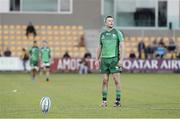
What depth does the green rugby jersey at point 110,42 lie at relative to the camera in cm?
1647

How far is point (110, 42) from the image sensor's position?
16.5m

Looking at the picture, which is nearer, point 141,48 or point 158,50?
point 158,50

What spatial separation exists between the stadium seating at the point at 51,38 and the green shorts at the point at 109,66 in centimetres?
2977

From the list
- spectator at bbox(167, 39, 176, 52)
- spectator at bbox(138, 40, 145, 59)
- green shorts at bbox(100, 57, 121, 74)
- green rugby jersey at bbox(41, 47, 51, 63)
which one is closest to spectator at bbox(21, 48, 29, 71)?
spectator at bbox(138, 40, 145, 59)

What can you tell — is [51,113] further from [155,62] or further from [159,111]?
[155,62]

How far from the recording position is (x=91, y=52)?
156ft

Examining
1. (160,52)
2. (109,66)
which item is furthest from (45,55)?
(109,66)

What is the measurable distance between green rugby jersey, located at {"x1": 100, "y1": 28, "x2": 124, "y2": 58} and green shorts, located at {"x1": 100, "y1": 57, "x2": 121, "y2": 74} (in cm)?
10

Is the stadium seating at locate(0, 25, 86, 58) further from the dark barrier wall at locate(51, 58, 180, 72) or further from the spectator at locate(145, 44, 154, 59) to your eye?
the spectator at locate(145, 44, 154, 59)

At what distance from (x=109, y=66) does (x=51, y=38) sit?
30.9 metres

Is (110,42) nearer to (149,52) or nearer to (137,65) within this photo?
(137,65)

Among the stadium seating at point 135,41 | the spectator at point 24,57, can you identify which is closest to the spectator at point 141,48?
the stadium seating at point 135,41

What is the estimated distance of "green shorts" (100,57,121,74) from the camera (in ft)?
Answer: 54.2

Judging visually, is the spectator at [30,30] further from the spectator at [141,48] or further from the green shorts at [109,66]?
the green shorts at [109,66]
